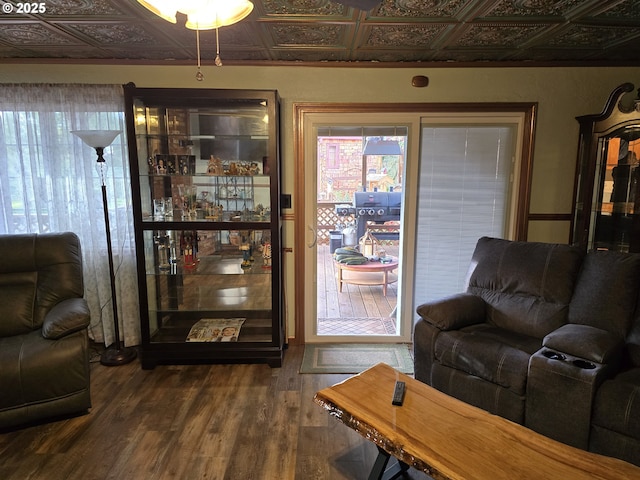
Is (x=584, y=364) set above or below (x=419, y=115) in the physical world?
below

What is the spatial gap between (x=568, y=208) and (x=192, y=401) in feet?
10.6

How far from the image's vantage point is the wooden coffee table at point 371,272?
4.13 m

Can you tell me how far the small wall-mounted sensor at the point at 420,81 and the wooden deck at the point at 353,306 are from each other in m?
2.17

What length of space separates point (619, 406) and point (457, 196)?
184cm

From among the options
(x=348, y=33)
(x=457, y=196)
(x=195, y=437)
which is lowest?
(x=195, y=437)

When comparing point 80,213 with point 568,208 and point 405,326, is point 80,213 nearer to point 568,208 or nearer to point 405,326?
point 405,326

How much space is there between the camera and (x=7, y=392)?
2.05 metres

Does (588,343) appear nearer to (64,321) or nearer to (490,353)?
(490,353)

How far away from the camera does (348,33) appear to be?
7.66 ft

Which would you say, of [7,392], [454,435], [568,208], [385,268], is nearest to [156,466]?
[7,392]

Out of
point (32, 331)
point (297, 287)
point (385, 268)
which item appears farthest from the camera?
point (385, 268)

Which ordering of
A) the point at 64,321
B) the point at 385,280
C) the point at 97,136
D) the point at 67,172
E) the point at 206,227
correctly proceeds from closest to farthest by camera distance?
the point at 64,321
the point at 97,136
the point at 206,227
the point at 67,172
the point at 385,280

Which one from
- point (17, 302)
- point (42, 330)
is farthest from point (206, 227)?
point (17, 302)

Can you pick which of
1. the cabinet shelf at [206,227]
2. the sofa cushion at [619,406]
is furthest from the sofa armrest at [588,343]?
the cabinet shelf at [206,227]
